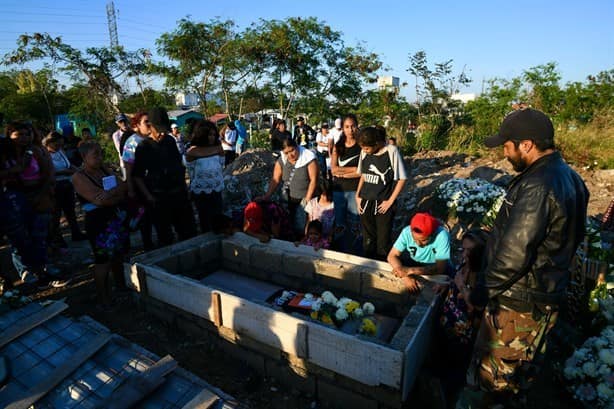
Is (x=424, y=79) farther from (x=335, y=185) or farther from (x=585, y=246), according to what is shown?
(x=585, y=246)

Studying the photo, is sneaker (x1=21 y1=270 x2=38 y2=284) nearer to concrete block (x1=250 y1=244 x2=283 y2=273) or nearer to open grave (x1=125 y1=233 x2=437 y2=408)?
open grave (x1=125 y1=233 x2=437 y2=408)

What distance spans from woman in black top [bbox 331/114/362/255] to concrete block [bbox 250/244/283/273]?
→ 83 cm

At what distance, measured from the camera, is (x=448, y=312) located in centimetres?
289

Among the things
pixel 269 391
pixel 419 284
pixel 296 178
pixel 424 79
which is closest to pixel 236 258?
pixel 296 178

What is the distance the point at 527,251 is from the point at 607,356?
52.4 inches

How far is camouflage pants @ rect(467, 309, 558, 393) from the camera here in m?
2.14

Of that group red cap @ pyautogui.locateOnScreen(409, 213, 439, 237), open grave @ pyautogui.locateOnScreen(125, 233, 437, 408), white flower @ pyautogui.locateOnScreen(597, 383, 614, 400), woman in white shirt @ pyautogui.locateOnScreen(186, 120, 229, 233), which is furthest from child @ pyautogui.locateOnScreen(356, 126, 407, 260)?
white flower @ pyautogui.locateOnScreen(597, 383, 614, 400)

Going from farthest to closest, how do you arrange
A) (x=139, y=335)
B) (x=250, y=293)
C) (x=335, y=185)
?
(x=335, y=185) < (x=250, y=293) < (x=139, y=335)

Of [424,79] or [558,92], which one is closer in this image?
[558,92]

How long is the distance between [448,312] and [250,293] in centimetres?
207

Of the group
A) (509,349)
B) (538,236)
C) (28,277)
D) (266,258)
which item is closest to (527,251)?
(538,236)

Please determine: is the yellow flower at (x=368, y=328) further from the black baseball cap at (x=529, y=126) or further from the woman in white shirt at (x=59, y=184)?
the woman in white shirt at (x=59, y=184)

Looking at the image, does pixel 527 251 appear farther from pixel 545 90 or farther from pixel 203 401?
pixel 545 90

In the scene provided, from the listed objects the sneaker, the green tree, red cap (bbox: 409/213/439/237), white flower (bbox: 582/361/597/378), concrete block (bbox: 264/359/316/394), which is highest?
the green tree
